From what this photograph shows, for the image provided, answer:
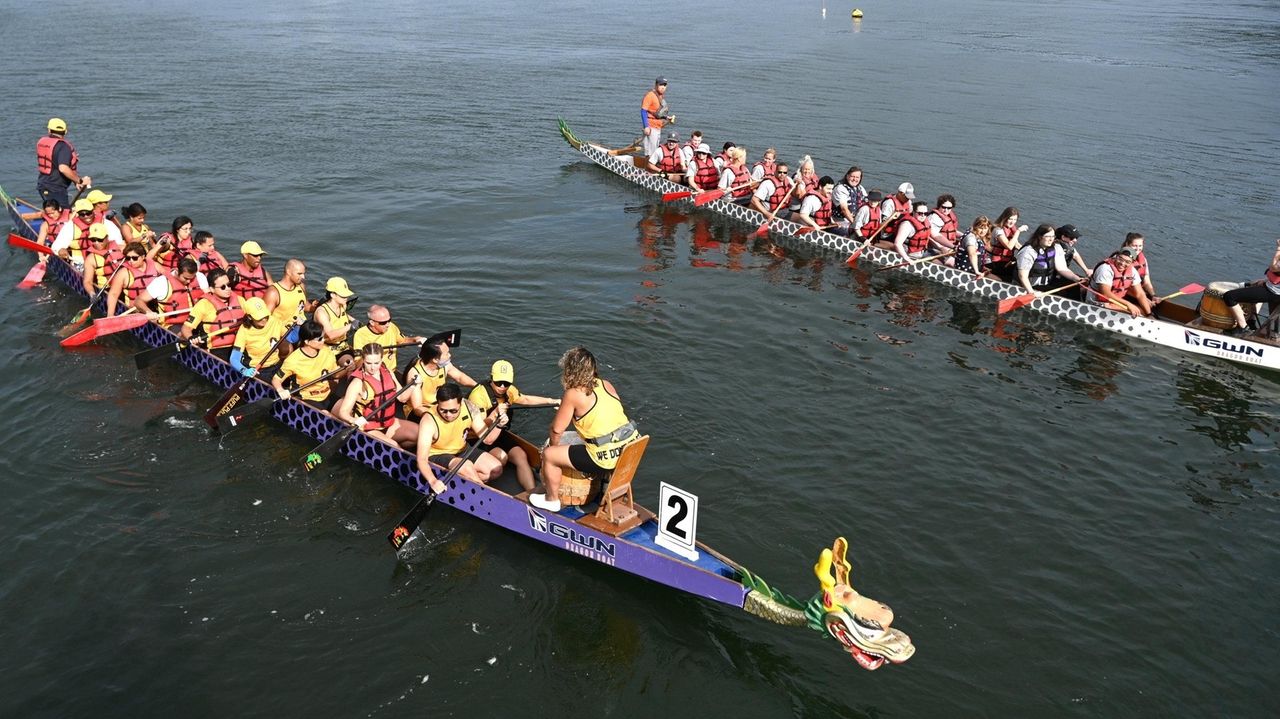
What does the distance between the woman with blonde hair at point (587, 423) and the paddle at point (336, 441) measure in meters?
3.11

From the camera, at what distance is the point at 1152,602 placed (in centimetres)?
1091

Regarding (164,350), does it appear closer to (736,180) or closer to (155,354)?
(155,354)

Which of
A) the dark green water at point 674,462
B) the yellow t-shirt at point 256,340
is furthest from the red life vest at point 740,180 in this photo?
the yellow t-shirt at point 256,340

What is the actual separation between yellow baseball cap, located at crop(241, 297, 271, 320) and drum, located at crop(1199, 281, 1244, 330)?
17033 millimetres

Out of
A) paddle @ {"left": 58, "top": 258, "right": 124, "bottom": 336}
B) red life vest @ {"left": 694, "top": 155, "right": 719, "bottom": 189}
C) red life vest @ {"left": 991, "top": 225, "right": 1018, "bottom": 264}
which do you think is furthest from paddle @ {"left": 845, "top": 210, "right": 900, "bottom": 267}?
paddle @ {"left": 58, "top": 258, "right": 124, "bottom": 336}

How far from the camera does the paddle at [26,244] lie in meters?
19.7

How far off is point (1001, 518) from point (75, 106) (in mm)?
36037

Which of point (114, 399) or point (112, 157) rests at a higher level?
point (112, 157)

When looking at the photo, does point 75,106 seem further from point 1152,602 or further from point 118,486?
point 1152,602

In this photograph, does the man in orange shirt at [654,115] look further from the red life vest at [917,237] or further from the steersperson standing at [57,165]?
the steersperson standing at [57,165]

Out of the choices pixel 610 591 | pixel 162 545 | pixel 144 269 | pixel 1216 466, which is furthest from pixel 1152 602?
pixel 144 269

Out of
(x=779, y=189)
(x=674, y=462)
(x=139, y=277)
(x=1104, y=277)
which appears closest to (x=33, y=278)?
(x=139, y=277)

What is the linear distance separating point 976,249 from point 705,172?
8707mm

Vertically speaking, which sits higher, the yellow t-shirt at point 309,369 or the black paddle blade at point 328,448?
the yellow t-shirt at point 309,369
